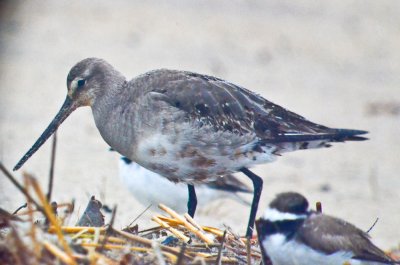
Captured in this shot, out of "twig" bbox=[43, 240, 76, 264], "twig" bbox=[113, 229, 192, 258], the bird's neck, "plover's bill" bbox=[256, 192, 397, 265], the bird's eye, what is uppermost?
the bird's eye

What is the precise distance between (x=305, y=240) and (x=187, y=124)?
2.20 meters

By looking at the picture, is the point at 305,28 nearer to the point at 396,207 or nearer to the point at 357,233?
the point at 396,207

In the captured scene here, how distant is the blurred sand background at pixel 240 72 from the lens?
1231cm

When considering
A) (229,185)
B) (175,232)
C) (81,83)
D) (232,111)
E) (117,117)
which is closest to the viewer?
(175,232)

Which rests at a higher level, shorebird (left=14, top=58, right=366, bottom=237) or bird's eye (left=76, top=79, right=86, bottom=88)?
bird's eye (left=76, top=79, right=86, bottom=88)

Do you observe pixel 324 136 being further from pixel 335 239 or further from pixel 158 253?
pixel 158 253

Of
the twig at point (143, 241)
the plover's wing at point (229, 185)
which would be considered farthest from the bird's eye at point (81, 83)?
the plover's wing at point (229, 185)

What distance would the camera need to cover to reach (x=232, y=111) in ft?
28.2

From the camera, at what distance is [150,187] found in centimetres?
1138

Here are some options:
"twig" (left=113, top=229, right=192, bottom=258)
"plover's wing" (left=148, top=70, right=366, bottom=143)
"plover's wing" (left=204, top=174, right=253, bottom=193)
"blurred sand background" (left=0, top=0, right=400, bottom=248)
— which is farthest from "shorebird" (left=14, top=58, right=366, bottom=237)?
"plover's wing" (left=204, top=174, right=253, bottom=193)

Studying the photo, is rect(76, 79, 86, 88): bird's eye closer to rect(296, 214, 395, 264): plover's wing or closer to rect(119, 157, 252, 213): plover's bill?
rect(119, 157, 252, 213): plover's bill

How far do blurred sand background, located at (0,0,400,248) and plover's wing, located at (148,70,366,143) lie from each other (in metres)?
2.11

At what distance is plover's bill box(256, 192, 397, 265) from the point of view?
643 centimetres

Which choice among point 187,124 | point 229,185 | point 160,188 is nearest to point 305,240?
point 187,124
